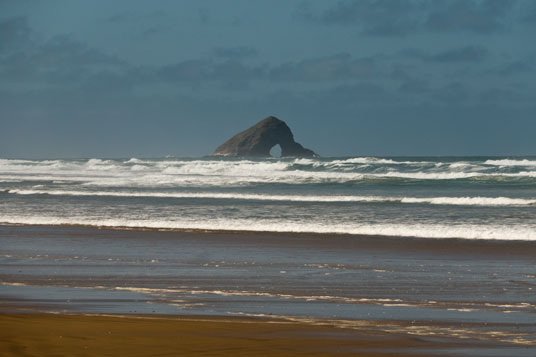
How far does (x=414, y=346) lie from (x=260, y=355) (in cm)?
136

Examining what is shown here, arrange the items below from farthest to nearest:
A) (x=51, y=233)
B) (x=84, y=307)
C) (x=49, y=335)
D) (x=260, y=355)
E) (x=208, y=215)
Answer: (x=208, y=215) → (x=51, y=233) → (x=84, y=307) → (x=49, y=335) → (x=260, y=355)

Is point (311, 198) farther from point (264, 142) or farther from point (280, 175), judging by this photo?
point (264, 142)

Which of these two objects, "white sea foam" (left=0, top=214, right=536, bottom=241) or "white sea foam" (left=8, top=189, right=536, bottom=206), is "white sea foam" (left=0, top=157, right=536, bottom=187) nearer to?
"white sea foam" (left=8, top=189, right=536, bottom=206)

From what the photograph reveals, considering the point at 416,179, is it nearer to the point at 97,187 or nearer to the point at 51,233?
the point at 97,187

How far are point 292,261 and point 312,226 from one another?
535cm

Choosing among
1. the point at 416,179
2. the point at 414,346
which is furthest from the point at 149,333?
the point at 416,179

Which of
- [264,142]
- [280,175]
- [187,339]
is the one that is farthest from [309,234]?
[264,142]

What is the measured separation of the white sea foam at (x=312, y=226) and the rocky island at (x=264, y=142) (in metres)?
119

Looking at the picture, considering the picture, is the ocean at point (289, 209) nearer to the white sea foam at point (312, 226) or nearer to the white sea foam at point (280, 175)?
the white sea foam at point (312, 226)

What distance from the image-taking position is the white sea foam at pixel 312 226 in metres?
14.5

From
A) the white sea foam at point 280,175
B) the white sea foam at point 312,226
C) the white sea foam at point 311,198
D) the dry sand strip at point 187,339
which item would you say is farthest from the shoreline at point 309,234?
the white sea foam at point 280,175

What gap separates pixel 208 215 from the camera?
1948 centimetres

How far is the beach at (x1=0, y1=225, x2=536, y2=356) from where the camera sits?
5.79 metres

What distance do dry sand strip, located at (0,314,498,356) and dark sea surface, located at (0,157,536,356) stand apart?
47cm
